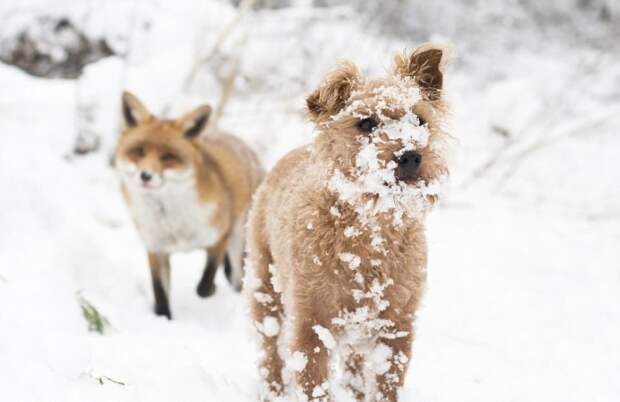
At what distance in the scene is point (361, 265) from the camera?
285 cm

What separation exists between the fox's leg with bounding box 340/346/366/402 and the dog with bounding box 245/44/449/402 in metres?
0.47

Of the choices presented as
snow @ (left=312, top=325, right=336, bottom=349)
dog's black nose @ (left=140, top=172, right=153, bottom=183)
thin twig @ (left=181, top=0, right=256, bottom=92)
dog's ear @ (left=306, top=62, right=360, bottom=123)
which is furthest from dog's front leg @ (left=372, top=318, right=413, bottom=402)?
thin twig @ (left=181, top=0, right=256, bottom=92)

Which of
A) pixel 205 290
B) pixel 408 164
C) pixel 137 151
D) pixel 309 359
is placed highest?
pixel 408 164

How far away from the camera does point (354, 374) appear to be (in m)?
3.62

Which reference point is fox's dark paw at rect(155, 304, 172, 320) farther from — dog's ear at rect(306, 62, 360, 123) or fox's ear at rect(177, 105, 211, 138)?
dog's ear at rect(306, 62, 360, 123)

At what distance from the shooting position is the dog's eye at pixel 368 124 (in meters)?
2.73

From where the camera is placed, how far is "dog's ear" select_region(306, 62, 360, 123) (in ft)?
9.36

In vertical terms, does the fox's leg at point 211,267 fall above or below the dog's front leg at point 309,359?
below

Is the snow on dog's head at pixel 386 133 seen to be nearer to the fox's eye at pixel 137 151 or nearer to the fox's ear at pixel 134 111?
the fox's eye at pixel 137 151

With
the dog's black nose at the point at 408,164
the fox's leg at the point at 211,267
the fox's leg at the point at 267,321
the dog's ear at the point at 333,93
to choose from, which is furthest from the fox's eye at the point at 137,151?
the dog's black nose at the point at 408,164

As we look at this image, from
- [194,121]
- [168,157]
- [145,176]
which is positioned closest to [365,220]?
→ [145,176]

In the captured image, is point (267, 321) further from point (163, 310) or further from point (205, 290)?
point (205, 290)

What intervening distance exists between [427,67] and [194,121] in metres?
3.37

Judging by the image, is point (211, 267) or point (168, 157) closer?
point (168, 157)
